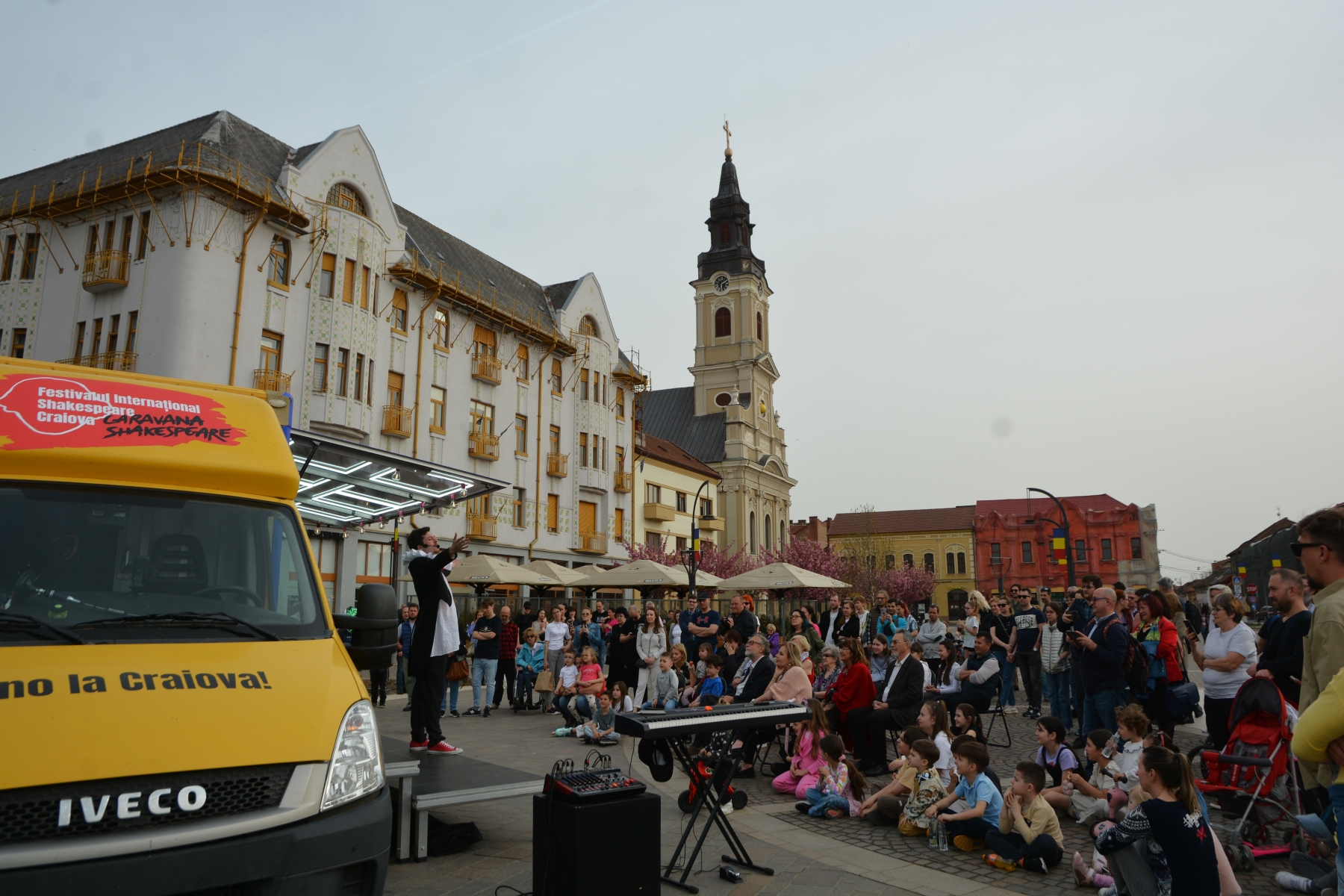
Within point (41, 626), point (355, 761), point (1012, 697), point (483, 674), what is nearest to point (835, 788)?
point (355, 761)

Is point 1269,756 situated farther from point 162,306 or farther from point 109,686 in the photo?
point 162,306

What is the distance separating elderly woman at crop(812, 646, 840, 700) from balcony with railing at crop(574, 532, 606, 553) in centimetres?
2834

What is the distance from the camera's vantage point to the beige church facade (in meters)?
68.1

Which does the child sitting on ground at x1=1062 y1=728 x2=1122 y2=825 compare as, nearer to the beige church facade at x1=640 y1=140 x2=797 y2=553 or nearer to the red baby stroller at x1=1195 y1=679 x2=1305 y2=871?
the red baby stroller at x1=1195 y1=679 x2=1305 y2=871

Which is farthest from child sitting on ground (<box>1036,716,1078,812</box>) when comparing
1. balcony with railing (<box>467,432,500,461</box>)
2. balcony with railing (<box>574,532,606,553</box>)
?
balcony with railing (<box>574,532,606,553</box>)

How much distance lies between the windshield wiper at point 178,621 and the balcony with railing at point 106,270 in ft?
84.4

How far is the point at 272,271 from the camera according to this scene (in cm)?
2702

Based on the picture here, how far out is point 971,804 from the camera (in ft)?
23.3

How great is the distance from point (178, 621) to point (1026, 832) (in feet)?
19.3

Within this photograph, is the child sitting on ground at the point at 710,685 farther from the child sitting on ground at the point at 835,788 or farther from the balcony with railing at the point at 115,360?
the balcony with railing at the point at 115,360

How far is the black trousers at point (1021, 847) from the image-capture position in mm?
6426

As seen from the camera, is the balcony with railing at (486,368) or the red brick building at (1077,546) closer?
the balcony with railing at (486,368)

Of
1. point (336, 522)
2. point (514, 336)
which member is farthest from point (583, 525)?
point (336, 522)

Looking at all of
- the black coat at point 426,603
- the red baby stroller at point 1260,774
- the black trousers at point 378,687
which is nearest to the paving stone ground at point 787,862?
the red baby stroller at point 1260,774
